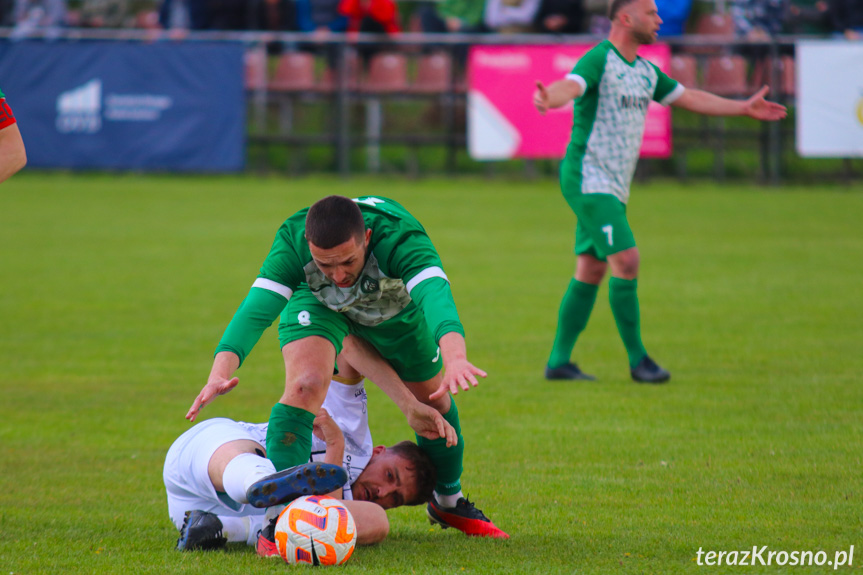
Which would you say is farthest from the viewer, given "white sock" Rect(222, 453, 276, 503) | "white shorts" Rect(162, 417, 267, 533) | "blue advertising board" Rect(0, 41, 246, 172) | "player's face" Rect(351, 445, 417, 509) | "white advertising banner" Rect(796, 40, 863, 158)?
"blue advertising board" Rect(0, 41, 246, 172)

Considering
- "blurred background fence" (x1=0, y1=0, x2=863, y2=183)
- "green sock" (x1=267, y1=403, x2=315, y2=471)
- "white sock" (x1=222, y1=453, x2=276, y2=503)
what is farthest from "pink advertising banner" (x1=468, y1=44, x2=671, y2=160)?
"white sock" (x1=222, y1=453, x2=276, y2=503)

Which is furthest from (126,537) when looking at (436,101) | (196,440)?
(436,101)

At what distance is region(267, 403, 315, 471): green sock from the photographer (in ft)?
14.1

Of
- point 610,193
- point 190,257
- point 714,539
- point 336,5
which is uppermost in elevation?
point 336,5

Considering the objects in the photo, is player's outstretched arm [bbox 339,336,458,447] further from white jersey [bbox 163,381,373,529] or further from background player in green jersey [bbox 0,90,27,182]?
background player in green jersey [bbox 0,90,27,182]

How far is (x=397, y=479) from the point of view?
4.62 meters

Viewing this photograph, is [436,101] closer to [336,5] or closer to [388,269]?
[336,5]

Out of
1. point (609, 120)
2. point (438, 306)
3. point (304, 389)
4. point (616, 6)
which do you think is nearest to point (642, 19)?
point (616, 6)

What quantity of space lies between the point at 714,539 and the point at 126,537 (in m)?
2.34

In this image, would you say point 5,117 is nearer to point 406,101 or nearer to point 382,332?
point 382,332

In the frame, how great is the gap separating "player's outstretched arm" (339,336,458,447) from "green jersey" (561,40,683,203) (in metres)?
2.86

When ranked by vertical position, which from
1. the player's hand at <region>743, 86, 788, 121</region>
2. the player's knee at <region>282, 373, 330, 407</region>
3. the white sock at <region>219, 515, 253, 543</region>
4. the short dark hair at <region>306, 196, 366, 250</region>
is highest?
the player's hand at <region>743, 86, 788, 121</region>

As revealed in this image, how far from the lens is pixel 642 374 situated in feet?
23.7

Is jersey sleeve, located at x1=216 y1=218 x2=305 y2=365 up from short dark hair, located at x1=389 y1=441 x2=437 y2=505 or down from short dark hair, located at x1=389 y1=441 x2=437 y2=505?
up
